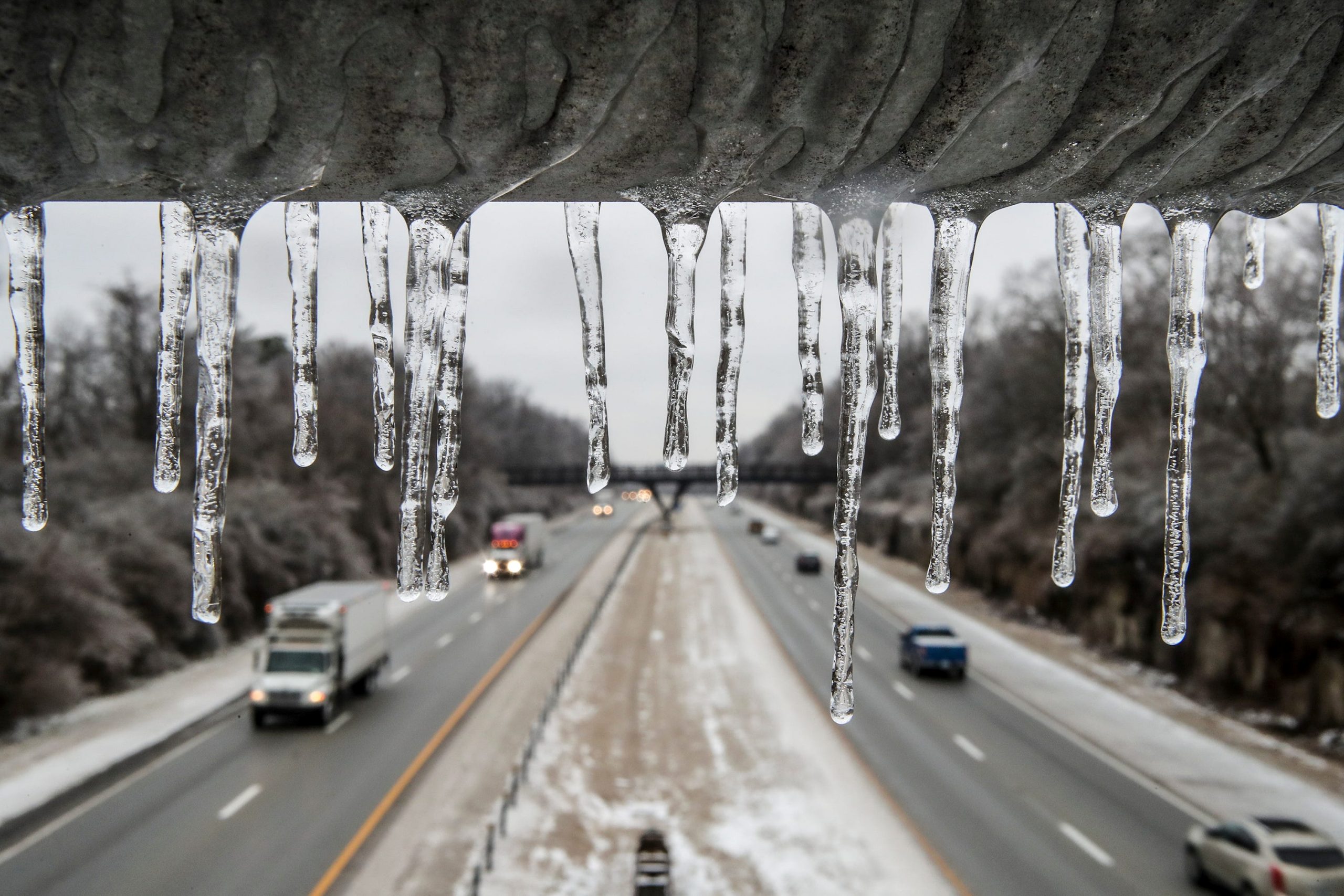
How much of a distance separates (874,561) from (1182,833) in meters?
31.8

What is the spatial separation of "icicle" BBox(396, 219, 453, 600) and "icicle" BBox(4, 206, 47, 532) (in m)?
0.72

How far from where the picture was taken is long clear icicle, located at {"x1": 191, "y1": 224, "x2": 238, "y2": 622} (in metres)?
1.92

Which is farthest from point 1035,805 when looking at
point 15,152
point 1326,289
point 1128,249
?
point 1128,249

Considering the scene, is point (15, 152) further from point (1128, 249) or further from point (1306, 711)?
point (1128, 249)

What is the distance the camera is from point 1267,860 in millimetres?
9328

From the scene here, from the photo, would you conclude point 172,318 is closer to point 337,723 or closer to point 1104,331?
point 1104,331

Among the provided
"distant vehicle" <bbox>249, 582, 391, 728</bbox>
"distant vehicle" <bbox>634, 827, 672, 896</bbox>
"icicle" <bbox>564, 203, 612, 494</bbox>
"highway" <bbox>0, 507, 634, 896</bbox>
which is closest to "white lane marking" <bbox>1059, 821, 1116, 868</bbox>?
"distant vehicle" <bbox>634, 827, 672, 896</bbox>

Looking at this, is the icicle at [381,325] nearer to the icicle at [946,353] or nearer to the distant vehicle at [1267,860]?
the icicle at [946,353]

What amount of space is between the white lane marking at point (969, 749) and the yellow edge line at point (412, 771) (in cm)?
920

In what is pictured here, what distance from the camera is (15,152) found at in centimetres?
151

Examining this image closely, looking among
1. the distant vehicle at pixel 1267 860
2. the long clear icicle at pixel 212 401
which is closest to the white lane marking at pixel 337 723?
the distant vehicle at pixel 1267 860

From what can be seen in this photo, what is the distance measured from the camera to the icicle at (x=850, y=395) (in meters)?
1.92

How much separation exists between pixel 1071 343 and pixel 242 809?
13.1 meters

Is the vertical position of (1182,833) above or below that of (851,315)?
below
